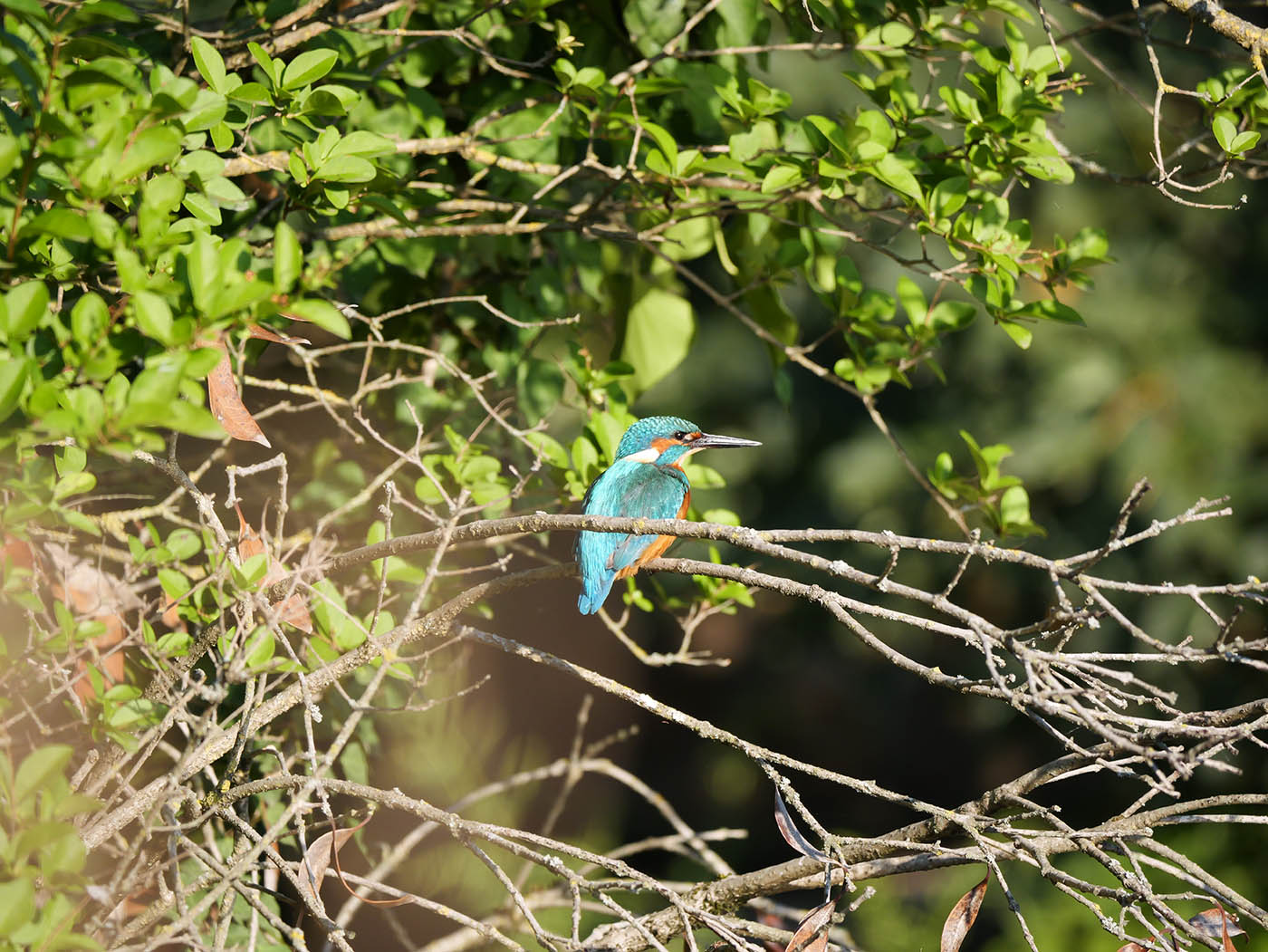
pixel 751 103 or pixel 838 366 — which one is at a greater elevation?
pixel 751 103

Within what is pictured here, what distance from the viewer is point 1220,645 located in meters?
1.08

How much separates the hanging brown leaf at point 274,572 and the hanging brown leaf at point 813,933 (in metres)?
0.80

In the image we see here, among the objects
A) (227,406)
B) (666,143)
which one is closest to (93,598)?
(227,406)

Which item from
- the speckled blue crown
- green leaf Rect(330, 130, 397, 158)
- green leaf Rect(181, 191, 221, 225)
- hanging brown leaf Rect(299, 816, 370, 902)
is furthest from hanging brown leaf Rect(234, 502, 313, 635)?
the speckled blue crown

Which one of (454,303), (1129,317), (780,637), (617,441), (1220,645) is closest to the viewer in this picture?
(1220,645)

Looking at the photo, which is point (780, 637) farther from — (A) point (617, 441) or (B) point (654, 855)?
(A) point (617, 441)

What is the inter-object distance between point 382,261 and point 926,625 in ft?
4.76

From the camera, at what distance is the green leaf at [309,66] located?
59.3 inches

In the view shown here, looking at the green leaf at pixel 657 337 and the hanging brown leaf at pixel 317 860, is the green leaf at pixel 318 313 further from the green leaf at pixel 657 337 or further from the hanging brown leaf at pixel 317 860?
the green leaf at pixel 657 337

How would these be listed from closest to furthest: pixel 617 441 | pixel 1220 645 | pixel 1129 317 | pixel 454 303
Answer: pixel 1220 645 → pixel 617 441 → pixel 454 303 → pixel 1129 317

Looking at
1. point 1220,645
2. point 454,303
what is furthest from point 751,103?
point 1220,645

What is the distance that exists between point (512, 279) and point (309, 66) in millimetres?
864

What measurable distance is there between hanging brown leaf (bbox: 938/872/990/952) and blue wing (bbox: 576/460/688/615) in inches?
35.9

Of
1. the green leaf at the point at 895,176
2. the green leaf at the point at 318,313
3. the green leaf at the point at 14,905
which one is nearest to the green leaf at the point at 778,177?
the green leaf at the point at 895,176
